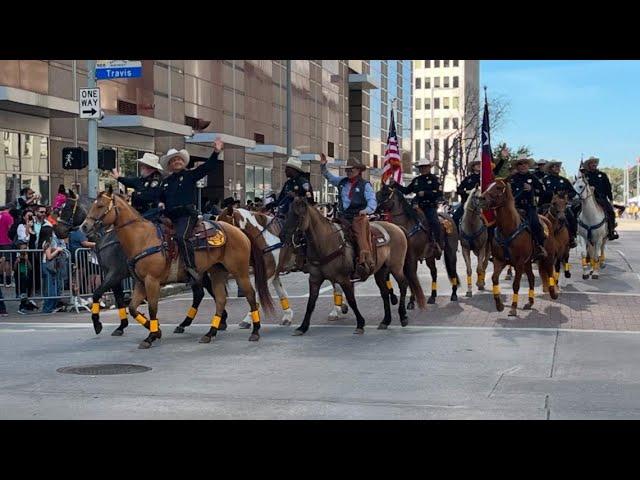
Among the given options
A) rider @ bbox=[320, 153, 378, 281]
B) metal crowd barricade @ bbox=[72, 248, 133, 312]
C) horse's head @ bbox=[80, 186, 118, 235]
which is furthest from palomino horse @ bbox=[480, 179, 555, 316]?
metal crowd barricade @ bbox=[72, 248, 133, 312]

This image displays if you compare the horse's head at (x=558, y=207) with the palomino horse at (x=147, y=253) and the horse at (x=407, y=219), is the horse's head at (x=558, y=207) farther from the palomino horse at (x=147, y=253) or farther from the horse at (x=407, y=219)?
the palomino horse at (x=147, y=253)

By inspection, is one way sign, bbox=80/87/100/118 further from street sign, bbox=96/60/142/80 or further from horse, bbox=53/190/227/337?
horse, bbox=53/190/227/337

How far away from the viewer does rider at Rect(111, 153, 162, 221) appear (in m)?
13.7

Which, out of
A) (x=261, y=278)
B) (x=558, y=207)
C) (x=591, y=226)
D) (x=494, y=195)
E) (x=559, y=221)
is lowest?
(x=261, y=278)

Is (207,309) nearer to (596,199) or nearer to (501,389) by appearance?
(501,389)

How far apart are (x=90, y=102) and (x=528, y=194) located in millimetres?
9412

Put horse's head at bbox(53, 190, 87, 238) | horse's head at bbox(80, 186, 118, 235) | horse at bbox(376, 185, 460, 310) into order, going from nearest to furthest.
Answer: horse's head at bbox(80, 186, 118, 235) → horse's head at bbox(53, 190, 87, 238) → horse at bbox(376, 185, 460, 310)

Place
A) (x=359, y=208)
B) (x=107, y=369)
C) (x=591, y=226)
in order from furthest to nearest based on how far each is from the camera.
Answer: (x=591, y=226) → (x=359, y=208) → (x=107, y=369)

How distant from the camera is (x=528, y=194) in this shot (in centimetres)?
1700

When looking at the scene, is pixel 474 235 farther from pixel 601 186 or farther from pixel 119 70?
pixel 119 70

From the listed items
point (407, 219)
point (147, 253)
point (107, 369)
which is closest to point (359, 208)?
point (407, 219)

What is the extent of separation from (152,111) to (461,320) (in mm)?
23513

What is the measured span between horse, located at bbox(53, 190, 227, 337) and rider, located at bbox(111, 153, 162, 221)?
61cm
